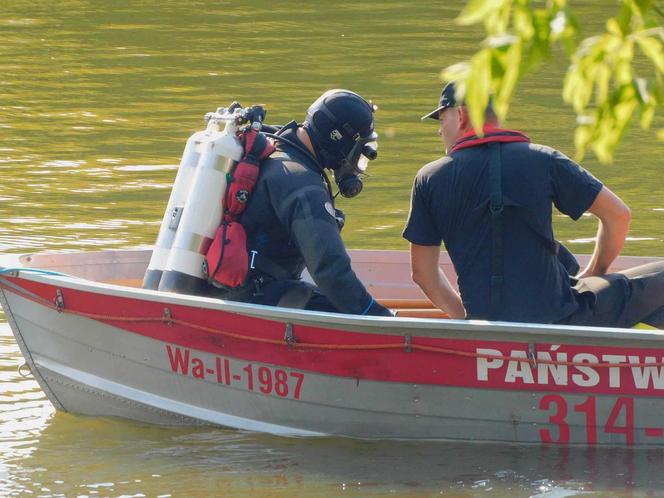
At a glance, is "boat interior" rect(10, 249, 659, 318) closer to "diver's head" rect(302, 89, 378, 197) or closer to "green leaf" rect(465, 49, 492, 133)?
"diver's head" rect(302, 89, 378, 197)

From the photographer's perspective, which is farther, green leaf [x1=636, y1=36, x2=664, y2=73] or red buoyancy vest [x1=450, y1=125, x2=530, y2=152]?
red buoyancy vest [x1=450, y1=125, x2=530, y2=152]

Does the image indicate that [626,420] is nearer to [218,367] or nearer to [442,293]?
[442,293]

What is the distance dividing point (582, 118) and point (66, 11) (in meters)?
20.6

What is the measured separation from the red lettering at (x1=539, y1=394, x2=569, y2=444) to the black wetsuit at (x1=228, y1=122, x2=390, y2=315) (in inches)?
32.1

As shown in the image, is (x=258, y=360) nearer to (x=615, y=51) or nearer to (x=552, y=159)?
(x=552, y=159)

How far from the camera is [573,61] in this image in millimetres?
3188

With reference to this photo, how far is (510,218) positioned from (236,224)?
1.27 metres

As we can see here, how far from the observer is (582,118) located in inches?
131

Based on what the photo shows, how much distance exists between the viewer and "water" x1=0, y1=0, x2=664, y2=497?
6.43 meters

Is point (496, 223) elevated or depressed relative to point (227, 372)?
elevated

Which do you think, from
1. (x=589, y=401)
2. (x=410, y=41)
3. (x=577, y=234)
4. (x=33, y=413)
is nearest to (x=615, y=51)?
(x=589, y=401)

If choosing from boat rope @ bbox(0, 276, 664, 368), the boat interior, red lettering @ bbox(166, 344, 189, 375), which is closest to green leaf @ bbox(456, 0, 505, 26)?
boat rope @ bbox(0, 276, 664, 368)

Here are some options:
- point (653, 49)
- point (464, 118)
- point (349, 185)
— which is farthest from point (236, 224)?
point (653, 49)

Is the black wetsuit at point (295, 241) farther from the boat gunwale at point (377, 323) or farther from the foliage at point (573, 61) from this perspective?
the foliage at point (573, 61)
